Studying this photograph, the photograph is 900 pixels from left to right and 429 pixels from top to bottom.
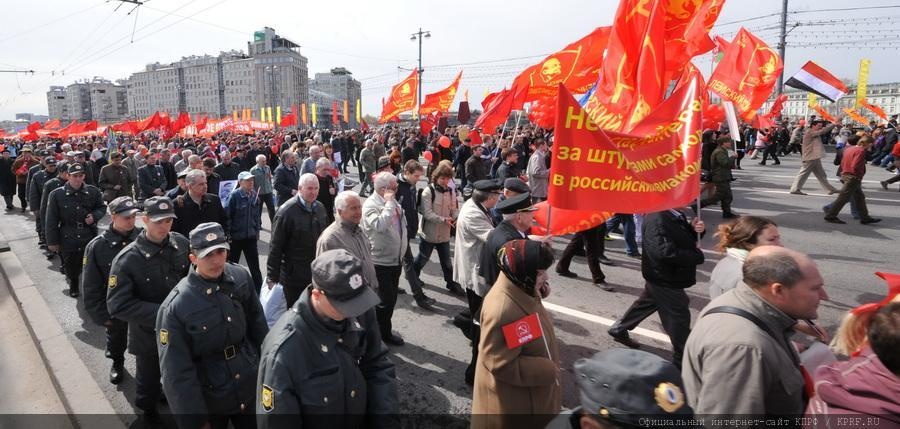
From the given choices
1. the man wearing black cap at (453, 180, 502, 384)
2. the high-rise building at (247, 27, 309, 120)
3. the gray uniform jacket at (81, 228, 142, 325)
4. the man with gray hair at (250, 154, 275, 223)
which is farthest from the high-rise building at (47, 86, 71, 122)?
the man wearing black cap at (453, 180, 502, 384)

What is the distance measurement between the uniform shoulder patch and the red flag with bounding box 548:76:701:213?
218cm

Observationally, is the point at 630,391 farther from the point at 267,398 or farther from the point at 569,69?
the point at 569,69

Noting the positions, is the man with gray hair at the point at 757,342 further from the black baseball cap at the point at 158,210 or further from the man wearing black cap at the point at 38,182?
the man wearing black cap at the point at 38,182

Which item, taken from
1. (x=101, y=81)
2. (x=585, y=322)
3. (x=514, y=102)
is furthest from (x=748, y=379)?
(x=101, y=81)

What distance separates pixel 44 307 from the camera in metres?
6.14

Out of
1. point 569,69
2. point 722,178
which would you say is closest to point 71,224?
point 569,69

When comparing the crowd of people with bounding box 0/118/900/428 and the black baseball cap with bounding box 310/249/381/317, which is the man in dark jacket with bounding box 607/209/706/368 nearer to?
the crowd of people with bounding box 0/118/900/428

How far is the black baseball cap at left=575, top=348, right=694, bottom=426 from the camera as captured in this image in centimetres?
149

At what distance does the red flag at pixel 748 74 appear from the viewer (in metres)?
11.0

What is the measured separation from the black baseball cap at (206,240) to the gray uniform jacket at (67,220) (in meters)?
5.09

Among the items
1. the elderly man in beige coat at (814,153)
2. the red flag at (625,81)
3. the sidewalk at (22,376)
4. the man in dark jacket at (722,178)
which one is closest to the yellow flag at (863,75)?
the elderly man in beige coat at (814,153)

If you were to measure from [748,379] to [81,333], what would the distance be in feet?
21.0

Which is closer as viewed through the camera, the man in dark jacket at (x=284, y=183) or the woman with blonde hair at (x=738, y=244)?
the woman with blonde hair at (x=738, y=244)

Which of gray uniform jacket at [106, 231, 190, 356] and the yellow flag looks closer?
gray uniform jacket at [106, 231, 190, 356]
